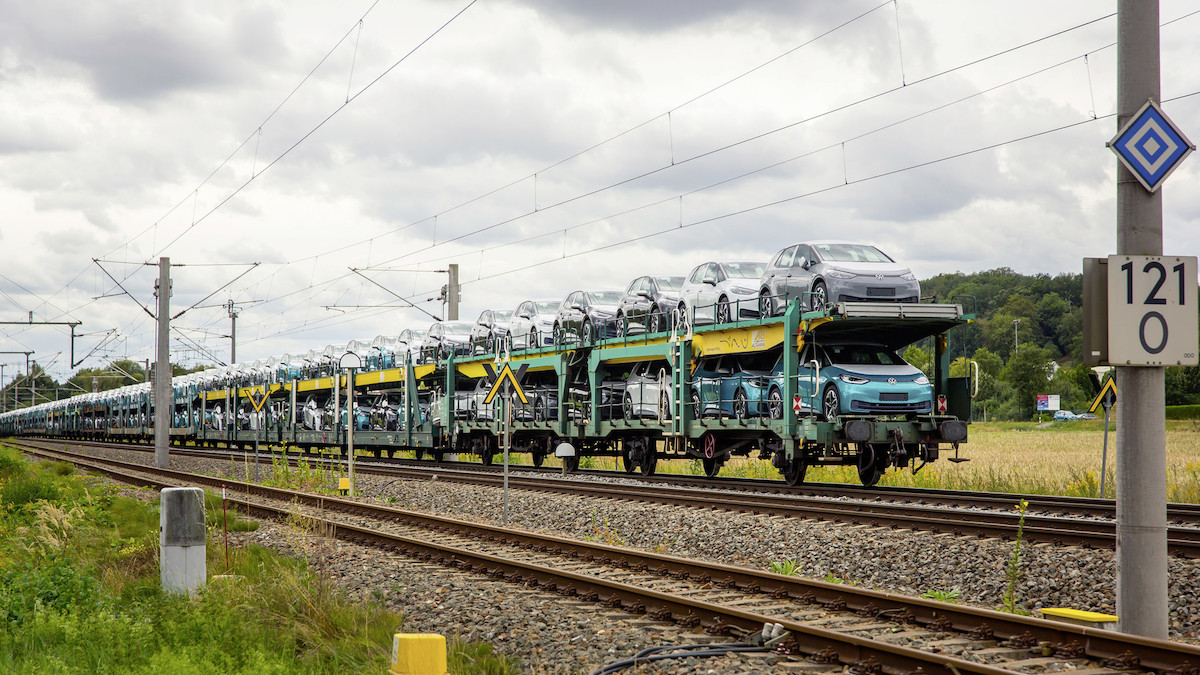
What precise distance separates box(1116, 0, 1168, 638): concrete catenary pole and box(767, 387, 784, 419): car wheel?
11795 mm

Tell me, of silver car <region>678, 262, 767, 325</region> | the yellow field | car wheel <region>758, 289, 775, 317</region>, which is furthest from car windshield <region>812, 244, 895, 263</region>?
the yellow field

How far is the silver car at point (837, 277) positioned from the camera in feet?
58.7

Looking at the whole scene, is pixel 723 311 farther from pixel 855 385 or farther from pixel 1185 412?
pixel 1185 412

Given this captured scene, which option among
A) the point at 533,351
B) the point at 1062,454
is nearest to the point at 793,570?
the point at 533,351

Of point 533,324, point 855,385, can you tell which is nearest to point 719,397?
point 855,385

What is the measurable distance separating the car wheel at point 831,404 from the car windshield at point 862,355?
746 mm

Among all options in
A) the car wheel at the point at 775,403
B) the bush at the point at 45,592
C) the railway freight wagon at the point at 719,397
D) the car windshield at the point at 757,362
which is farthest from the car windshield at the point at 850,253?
→ the bush at the point at 45,592

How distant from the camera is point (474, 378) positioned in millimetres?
31359

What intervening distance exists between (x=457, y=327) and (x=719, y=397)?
571 inches

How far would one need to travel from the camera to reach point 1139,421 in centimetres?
692

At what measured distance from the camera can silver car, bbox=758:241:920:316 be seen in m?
17.9

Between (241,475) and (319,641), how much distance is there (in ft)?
76.3

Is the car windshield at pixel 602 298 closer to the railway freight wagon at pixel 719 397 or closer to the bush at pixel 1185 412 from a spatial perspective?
the railway freight wagon at pixel 719 397

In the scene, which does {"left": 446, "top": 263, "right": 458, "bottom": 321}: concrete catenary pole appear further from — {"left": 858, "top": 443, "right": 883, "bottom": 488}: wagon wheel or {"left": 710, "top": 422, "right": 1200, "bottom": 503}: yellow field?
{"left": 858, "top": 443, "right": 883, "bottom": 488}: wagon wheel
